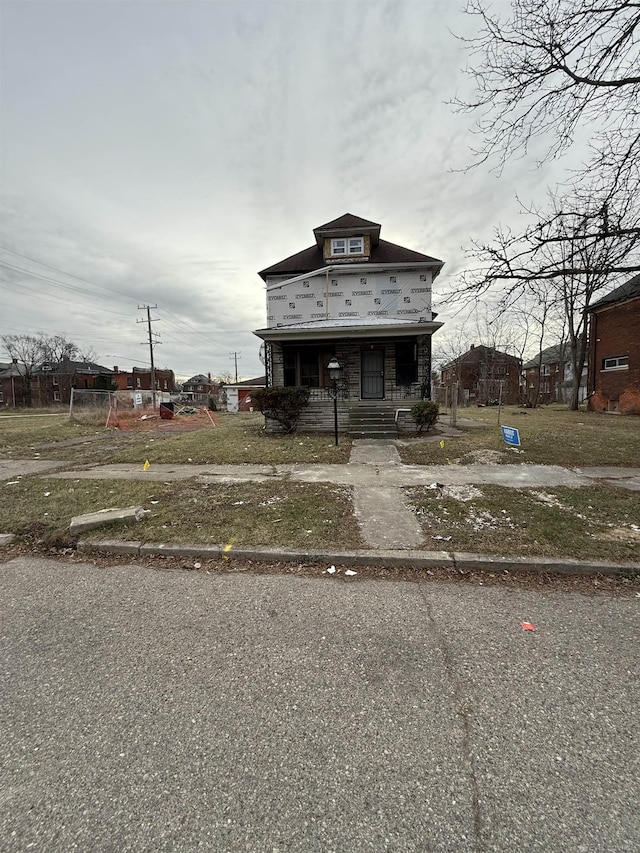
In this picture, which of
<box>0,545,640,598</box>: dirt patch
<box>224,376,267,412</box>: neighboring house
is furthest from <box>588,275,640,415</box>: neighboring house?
<box>224,376,267,412</box>: neighboring house

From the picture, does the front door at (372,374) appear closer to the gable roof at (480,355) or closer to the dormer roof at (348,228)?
the dormer roof at (348,228)

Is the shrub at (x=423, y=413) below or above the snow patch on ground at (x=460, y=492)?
above

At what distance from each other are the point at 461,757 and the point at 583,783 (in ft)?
1.58

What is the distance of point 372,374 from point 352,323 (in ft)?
6.91

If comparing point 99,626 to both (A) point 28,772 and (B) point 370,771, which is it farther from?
(B) point 370,771

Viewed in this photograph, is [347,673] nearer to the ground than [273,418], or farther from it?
nearer to the ground

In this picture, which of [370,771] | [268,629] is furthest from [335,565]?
[370,771]

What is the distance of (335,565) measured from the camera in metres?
3.58

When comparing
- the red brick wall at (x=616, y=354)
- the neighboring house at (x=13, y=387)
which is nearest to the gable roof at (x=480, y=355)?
the red brick wall at (x=616, y=354)

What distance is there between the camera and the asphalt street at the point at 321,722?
141 centimetres

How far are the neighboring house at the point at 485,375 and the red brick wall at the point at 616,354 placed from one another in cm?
1564

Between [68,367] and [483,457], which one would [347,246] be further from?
[68,367]

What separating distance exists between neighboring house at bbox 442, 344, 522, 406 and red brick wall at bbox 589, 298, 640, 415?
15.6m

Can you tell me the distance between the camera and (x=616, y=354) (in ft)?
63.5
